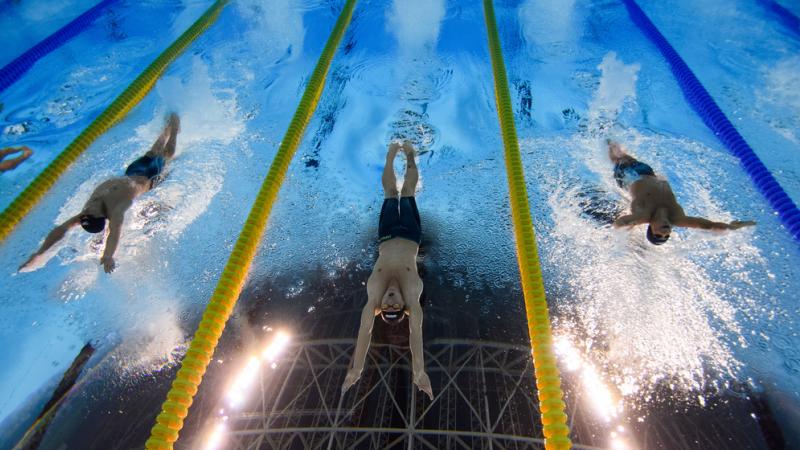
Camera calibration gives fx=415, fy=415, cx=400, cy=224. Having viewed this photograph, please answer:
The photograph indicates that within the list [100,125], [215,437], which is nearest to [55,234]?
[100,125]

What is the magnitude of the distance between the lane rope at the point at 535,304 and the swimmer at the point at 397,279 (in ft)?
2.48

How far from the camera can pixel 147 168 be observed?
4.38 metres

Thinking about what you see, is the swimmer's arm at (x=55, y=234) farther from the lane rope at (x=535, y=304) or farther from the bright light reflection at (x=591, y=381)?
the bright light reflection at (x=591, y=381)

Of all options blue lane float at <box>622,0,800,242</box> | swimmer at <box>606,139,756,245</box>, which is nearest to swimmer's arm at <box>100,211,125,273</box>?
swimmer at <box>606,139,756,245</box>

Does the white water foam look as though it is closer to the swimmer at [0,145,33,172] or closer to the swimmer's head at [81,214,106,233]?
the swimmer's head at [81,214,106,233]

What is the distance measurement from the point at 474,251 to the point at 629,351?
179 cm

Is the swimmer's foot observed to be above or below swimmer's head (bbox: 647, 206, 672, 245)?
below

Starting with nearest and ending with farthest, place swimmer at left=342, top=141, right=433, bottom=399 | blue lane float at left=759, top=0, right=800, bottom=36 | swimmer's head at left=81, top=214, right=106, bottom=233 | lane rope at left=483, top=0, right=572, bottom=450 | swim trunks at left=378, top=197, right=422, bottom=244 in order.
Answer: lane rope at left=483, top=0, right=572, bottom=450 → swimmer at left=342, top=141, right=433, bottom=399 → swimmer's head at left=81, top=214, right=106, bottom=233 → swim trunks at left=378, top=197, right=422, bottom=244 → blue lane float at left=759, top=0, right=800, bottom=36

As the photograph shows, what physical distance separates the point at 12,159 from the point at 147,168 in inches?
82.1

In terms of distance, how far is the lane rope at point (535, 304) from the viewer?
8.25 feet

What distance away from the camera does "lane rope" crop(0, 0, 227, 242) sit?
156 inches

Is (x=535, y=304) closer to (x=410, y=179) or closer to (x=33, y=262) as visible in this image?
(x=410, y=179)

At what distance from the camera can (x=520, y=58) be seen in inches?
254

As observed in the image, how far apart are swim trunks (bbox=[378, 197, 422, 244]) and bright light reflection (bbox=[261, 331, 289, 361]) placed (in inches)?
64.5
